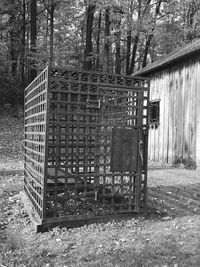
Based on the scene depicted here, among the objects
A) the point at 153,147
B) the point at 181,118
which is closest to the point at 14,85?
the point at 153,147

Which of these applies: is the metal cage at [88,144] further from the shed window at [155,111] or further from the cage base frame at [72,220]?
the shed window at [155,111]

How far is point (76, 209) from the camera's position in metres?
5.11

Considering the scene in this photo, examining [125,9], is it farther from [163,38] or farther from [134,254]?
[134,254]

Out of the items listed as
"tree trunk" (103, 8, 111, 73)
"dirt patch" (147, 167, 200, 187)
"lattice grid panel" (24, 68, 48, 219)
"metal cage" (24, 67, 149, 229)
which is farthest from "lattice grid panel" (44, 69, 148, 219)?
"tree trunk" (103, 8, 111, 73)

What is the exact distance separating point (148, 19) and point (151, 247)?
68.9 feet

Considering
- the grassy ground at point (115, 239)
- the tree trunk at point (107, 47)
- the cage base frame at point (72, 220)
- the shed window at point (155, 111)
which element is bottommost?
the grassy ground at point (115, 239)

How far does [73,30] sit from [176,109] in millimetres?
20945

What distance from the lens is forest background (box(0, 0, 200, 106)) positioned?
21.5 metres

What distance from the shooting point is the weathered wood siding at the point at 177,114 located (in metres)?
10.5

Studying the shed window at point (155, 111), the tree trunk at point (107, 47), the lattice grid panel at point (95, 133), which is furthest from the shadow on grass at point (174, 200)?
→ the tree trunk at point (107, 47)

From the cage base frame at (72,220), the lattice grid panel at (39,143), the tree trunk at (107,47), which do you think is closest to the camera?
the cage base frame at (72,220)

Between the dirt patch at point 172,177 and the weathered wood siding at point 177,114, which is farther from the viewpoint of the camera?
the weathered wood siding at point 177,114

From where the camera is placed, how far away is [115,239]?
14.0 ft

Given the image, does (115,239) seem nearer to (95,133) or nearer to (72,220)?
(72,220)
